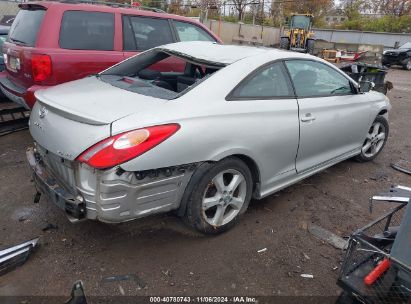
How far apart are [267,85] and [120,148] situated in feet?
5.04

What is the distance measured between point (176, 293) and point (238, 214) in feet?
3.08

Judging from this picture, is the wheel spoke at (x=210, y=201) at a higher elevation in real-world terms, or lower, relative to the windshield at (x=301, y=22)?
lower

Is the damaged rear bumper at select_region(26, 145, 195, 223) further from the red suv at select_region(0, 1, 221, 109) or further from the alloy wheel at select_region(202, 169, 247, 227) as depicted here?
the red suv at select_region(0, 1, 221, 109)

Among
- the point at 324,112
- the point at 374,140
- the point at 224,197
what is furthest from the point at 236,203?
the point at 374,140

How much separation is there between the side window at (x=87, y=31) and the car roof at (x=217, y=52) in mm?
1339

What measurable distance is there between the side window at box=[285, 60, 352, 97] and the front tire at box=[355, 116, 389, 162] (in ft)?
3.15

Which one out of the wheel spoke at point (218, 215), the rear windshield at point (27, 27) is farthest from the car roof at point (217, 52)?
the rear windshield at point (27, 27)

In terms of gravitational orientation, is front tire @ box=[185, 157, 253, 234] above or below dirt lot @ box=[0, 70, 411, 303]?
above

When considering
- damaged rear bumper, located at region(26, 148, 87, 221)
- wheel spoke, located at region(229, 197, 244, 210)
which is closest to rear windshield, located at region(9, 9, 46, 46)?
damaged rear bumper, located at region(26, 148, 87, 221)

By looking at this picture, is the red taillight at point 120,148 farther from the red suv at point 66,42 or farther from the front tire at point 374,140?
the front tire at point 374,140

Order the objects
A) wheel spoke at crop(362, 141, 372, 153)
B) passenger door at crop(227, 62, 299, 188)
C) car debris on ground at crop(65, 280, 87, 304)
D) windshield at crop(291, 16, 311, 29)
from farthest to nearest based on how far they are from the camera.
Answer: windshield at crop(291, 16, 311, 29), wheel spoke at crop(362, 141, 372, 153), passenger door at crop(227, 62, 299, 188), car debris on ground at crop(65, 280, 87, 304)

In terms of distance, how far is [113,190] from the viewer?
2266 mm

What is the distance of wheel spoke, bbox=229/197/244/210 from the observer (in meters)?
3.01

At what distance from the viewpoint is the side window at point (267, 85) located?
2950mm
